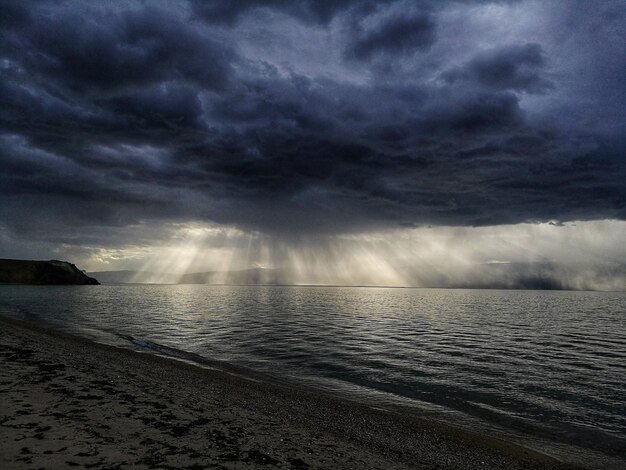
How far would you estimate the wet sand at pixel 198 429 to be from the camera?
8.25m

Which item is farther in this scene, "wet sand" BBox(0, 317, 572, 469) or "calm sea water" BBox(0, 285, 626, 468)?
"calm sea water" BBox(0, 285, 626, 468)

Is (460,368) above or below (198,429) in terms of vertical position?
below

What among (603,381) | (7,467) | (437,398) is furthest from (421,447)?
(603,381)

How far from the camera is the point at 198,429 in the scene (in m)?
10.3

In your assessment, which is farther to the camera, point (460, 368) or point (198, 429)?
point (460, 368)

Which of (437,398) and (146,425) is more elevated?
(146,425)

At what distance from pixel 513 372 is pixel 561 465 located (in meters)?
14.7

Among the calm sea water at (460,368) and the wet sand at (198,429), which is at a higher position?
the wet sand at (198,429)

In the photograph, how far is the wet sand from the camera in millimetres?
8250

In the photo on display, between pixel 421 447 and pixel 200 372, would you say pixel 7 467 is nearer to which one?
pixel 421 447

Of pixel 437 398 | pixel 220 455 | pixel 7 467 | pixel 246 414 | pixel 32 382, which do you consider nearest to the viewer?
pixel 7 467

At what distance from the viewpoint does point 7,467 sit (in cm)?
698

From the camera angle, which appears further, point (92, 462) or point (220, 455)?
point (220, 455)

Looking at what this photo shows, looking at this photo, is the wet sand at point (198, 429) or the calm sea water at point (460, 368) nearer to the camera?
the wet sand at point (198, 429)
